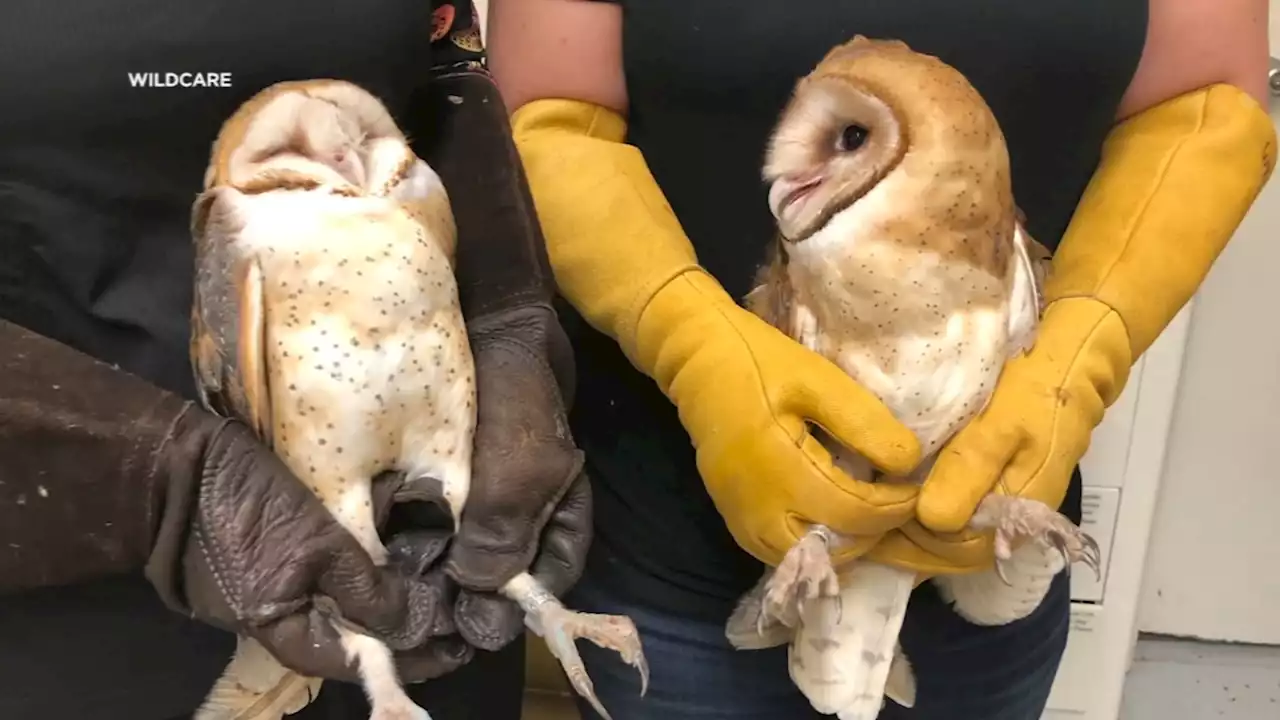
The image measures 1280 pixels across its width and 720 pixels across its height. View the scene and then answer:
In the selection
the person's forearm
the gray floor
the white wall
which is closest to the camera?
the person's forearm

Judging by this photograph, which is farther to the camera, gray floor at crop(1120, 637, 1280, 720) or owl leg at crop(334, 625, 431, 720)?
gray floor at crop(1120, 637, 1280, 720)

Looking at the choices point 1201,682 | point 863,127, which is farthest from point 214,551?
point 1201,682

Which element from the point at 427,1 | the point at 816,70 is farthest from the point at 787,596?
the point at 427,1

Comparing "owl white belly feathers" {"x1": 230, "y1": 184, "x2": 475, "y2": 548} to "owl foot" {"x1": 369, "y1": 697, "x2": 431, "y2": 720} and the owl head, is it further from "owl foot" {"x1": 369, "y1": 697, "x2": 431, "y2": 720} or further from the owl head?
the owl head

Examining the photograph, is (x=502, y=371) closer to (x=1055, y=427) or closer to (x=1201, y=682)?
(x=1055, y=427)

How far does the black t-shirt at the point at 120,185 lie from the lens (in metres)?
0.60

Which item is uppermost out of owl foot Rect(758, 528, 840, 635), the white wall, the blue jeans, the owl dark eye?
the owl dark eye

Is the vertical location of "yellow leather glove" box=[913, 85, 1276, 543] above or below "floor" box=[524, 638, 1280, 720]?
above

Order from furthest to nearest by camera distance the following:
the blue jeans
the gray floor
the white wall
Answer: the gray floor → the white wall → the blue jeans

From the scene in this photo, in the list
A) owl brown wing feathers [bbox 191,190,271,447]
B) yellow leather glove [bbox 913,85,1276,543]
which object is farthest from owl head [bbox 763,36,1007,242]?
owl brown wing feathers [bbox 191,190,271,447]

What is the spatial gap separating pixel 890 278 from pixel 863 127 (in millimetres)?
79

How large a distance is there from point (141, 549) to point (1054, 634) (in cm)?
→ 59

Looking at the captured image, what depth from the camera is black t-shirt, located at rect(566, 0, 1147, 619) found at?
2.30 ft

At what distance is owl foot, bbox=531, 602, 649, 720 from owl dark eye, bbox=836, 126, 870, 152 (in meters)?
0.27
